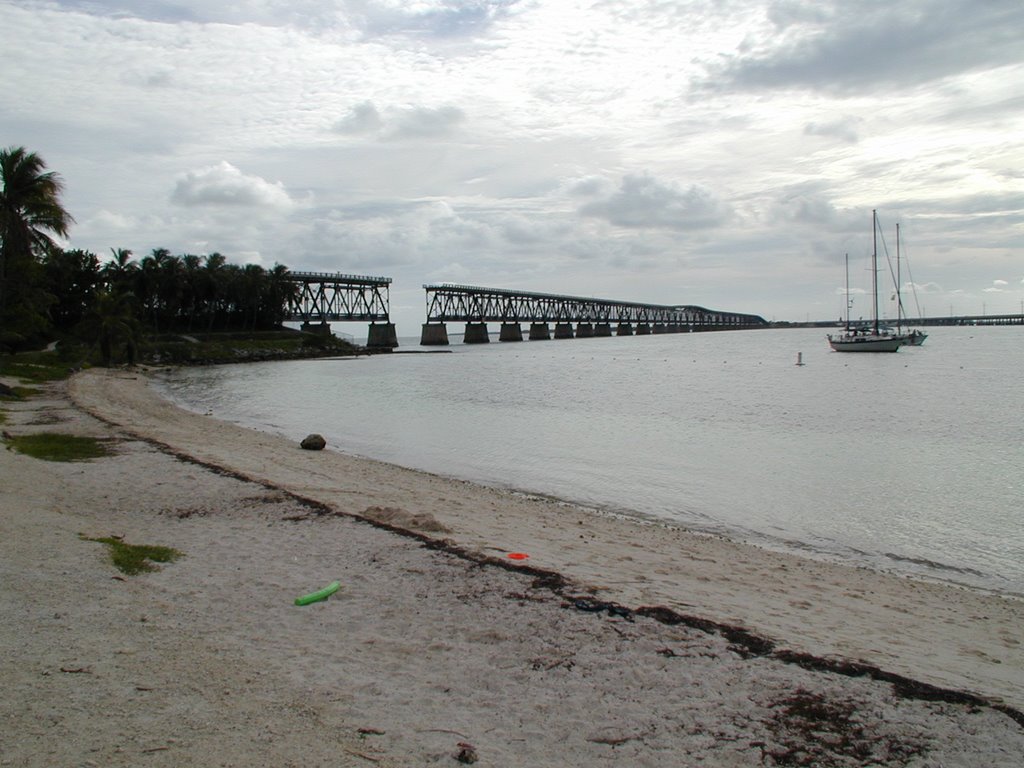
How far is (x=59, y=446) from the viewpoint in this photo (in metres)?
19.7

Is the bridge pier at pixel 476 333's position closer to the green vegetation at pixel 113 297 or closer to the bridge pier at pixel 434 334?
the bridge pier at pixel 434 334

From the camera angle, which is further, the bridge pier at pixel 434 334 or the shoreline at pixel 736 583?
the bridge pier at pixel 434 334

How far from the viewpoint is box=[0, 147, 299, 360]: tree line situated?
113 feet

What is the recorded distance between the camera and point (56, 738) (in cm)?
507

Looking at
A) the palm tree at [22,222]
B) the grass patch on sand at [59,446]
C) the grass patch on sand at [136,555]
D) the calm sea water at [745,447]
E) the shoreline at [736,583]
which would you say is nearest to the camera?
the shoreline at [736,583]

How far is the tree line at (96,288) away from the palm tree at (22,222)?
0.04 meters

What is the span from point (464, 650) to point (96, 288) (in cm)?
9045

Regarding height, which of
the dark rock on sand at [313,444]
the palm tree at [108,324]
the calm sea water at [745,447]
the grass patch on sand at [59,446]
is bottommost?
the calm sea water at [745,447]

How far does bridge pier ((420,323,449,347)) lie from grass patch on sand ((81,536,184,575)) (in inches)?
6781

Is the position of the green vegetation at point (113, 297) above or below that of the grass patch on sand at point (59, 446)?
above

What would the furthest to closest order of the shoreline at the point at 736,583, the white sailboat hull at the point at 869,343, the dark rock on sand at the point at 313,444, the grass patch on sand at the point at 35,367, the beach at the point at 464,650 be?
the white sailboat hull at the point at 869,343 < the grass patch on sand at the point at 35,367 < the dark rock on sand at the point at 313,444 < the shoreline at the point at 736,583 < the beach at the point at 464,650

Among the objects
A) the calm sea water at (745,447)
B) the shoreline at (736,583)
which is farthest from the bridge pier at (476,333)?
the shoreline at (736,583)

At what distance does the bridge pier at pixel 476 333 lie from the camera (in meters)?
196

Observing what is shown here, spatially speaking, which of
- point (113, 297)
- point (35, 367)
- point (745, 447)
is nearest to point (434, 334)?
point (113, 297)
